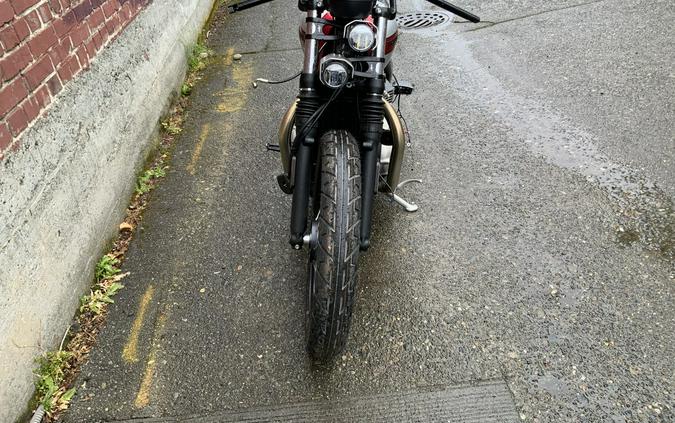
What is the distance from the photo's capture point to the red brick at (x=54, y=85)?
2.51 m

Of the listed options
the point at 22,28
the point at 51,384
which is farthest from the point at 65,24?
the point at 51,384

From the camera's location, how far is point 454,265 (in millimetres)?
2859

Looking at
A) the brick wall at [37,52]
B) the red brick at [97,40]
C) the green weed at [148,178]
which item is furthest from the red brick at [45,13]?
the green weed at [148,178]

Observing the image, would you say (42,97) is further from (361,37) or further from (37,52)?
(361,37)

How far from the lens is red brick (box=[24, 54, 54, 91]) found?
235cm

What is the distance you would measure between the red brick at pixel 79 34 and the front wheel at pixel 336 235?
172 centimetres

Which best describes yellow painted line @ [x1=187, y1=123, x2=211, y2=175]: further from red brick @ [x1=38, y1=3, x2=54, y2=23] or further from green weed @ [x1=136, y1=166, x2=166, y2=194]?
red brick @ [x1=38, y1=3, x2=54, y2=23]

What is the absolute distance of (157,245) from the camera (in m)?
3.09

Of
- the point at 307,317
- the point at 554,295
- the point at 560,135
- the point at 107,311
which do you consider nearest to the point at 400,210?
the point at 554,295

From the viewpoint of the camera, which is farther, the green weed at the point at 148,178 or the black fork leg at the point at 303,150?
the green weed at the point at 148,178

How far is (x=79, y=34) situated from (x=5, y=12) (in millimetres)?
705

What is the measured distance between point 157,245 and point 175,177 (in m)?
0.75

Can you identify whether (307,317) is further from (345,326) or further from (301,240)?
(301,240)

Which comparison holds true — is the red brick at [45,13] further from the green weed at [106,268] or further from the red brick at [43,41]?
the green weed at [106,268]
